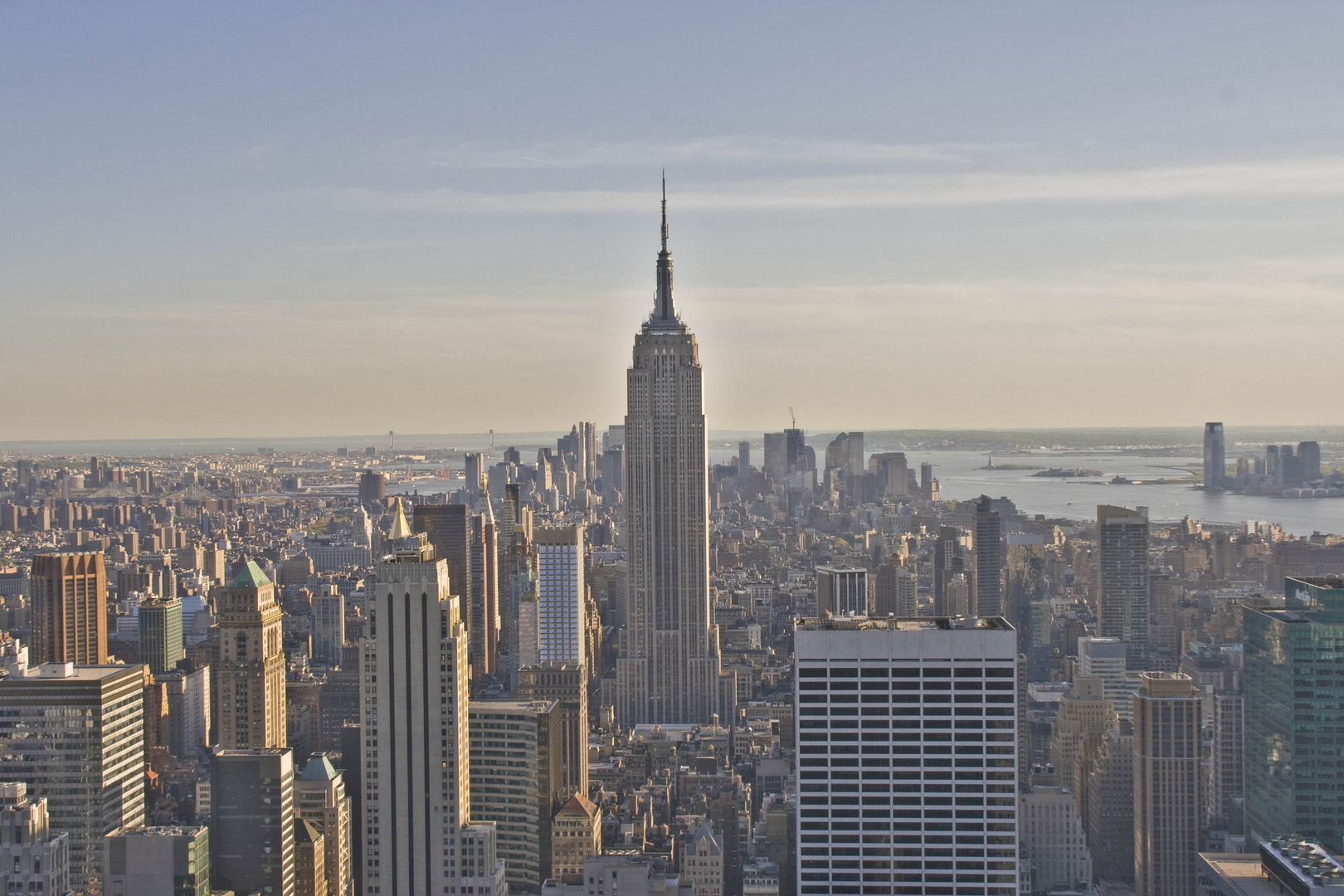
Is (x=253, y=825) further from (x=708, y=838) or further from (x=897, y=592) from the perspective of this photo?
(x=897, y=592)

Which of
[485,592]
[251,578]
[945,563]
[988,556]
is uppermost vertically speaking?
[251,578]

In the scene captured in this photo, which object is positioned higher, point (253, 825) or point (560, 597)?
point (560, 597)

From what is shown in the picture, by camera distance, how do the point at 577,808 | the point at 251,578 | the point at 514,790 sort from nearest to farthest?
the point at 514,790
the point at 577,808
the point at 251,578

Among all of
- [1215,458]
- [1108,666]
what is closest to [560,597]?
[1108,666]

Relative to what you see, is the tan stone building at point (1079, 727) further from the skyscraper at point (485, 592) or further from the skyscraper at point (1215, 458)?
the skyscraper at point (485, 592)

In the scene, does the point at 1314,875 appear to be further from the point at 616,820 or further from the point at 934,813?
the point at 616,820

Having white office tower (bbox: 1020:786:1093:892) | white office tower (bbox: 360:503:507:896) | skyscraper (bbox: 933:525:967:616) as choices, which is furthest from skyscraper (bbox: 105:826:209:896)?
skyscraper (bbox: 933:525:967:616)
